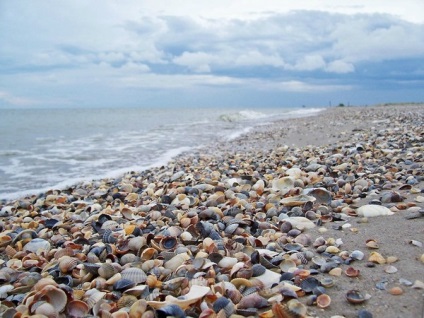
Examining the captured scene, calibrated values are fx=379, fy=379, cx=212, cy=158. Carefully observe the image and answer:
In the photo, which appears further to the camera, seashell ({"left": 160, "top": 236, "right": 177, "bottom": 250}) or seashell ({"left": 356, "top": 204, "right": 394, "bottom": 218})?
seashell ({"left": 356, "top": 204, "right": 394, "bottom": 218})

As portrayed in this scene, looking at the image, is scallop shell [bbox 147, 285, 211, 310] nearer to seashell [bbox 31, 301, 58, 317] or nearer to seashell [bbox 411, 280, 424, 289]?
seashell [bbox 31, 301, 58, 317]

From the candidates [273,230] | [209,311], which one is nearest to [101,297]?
[209,311]

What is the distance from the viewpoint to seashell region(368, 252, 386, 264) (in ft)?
8.39

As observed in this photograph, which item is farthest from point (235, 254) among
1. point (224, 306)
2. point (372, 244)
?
point (372, 244)

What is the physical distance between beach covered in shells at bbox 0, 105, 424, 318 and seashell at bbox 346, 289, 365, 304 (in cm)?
1

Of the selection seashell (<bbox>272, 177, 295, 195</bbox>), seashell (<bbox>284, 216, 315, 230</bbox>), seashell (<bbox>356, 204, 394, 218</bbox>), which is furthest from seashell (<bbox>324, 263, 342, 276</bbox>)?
seashell (<bbox>272, 177, 295, 195</bbox>)

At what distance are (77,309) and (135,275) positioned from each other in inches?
16.9

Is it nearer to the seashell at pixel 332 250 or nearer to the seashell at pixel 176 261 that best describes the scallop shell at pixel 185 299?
the seashell at pixel 176 261

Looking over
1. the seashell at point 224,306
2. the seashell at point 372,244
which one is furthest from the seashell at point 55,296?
the seashell at point 372,244

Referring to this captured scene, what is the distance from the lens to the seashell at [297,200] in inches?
157

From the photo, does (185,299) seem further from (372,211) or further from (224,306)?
(372,211)

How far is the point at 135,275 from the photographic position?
2.50 meters

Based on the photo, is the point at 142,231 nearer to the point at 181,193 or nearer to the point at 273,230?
the point at 273,230

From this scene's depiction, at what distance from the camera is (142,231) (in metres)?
3.37
